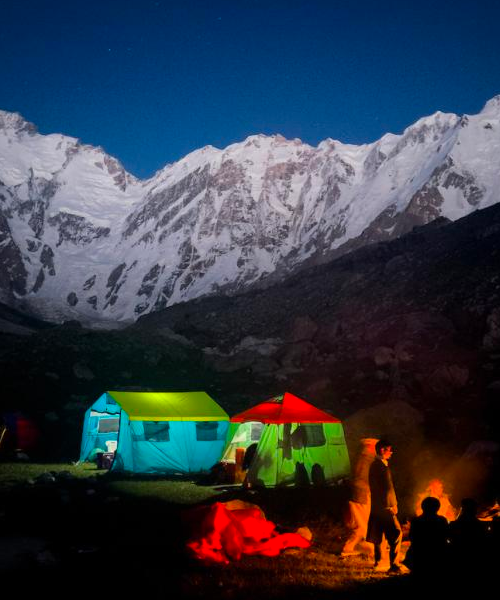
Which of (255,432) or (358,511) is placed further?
(255,432)

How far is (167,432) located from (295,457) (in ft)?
15.7

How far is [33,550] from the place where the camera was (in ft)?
23.7

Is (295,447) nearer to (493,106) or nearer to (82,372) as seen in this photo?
(82,372)

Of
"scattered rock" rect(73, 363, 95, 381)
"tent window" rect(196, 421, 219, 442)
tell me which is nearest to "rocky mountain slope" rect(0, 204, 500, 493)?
"scattered rock" rect(73, 363, 95, 381)

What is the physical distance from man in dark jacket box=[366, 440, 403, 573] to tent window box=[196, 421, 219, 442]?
10.4 m

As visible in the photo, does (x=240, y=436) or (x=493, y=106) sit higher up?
(x=493, y=106)

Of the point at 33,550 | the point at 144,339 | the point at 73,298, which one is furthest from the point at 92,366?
the point at 73,298

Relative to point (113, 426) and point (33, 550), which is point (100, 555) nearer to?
point (33, 550)

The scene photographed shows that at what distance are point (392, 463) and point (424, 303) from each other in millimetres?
18675

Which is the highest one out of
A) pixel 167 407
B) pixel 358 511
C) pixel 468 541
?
pixel 167 407

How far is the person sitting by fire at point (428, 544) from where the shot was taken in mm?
5082

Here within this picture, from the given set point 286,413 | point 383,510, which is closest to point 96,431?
point 286,413

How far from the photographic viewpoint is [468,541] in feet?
17.4

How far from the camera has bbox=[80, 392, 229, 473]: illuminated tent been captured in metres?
15.5
